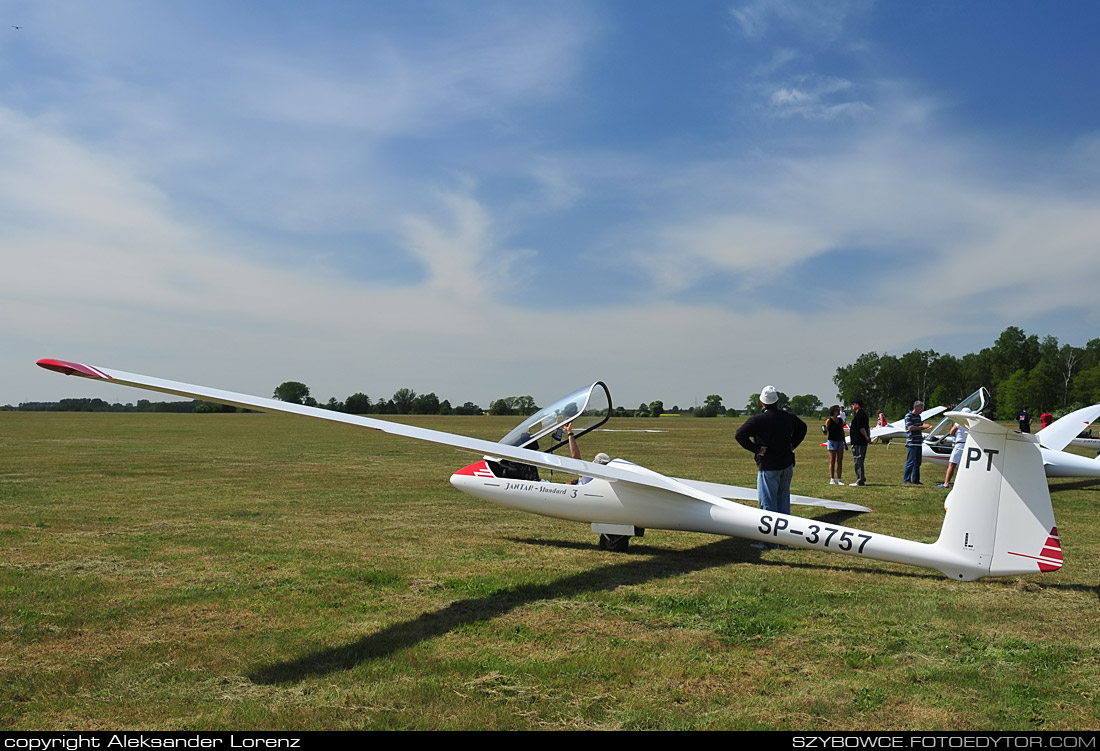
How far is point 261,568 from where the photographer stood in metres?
7.46

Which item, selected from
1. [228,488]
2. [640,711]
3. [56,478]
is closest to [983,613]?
[640,711]

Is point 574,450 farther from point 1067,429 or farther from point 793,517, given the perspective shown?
point 1067,429

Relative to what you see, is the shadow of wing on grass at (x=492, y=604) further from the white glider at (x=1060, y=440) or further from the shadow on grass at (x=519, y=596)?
the white glider at (x=1060, y=440)

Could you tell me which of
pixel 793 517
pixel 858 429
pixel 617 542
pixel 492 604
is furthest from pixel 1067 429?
pixel 492 604

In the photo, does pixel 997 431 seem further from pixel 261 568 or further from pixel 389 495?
pixel 389 495

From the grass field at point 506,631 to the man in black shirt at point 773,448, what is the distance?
637mm

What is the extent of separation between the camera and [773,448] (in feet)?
28.1

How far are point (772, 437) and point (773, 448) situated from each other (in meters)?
0.13

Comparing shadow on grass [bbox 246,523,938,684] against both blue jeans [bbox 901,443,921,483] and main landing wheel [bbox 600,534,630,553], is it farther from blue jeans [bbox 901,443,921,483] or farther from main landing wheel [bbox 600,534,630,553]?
blue jeans [bbox 901,443,921,483]

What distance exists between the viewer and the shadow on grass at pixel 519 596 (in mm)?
4699

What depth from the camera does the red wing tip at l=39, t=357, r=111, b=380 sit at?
601 centimetres

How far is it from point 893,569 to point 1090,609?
1.66 metres

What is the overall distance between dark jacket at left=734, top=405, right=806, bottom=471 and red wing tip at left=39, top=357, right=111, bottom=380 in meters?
6.54
